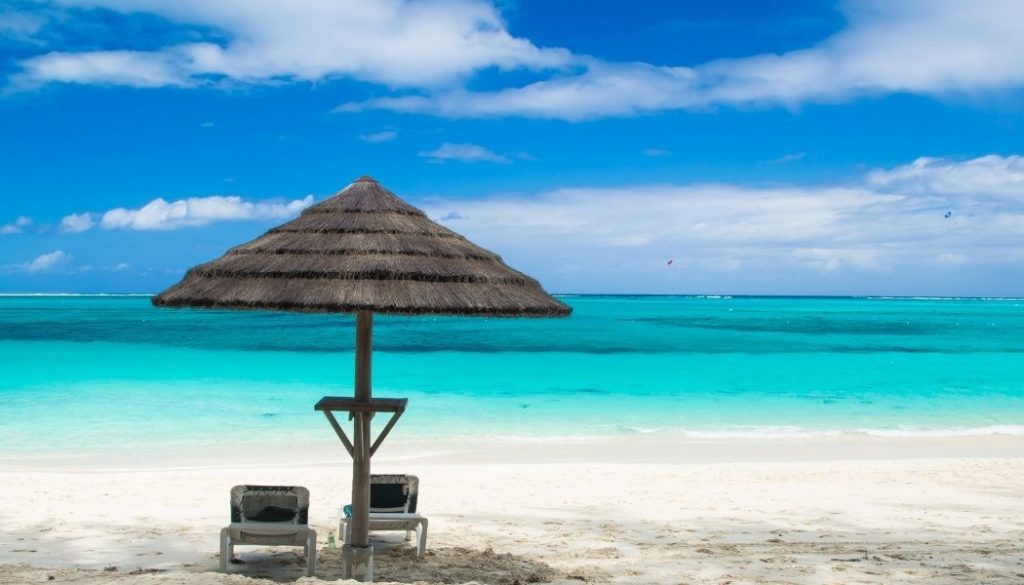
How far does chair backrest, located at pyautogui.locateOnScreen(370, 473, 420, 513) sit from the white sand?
0.28m

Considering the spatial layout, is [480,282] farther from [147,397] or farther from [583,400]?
[147,397]

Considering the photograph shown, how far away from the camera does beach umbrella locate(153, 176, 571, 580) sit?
14.2ft

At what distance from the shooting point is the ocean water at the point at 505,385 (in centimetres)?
1386

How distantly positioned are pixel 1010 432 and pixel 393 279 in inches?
498

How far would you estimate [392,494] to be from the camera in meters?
5.74

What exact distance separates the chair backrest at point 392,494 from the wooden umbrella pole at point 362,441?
2.70ft

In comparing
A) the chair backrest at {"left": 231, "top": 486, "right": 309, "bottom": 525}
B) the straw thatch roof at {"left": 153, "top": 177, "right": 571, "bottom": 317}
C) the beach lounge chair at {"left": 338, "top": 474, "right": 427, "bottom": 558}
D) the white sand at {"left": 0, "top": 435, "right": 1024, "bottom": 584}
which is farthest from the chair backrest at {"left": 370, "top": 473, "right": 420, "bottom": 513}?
the straw thatch roof at {"left": 153, "top": 177, "right": 571, "bottom": 317}

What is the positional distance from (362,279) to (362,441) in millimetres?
925

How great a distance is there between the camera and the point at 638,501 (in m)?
7.73

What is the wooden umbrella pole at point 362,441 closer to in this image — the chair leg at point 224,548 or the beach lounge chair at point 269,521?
the beach lounge chair at point 269,521

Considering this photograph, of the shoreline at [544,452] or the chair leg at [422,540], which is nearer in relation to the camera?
the chair leg at [422,540]

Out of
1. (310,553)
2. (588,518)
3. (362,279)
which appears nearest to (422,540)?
(310,553)

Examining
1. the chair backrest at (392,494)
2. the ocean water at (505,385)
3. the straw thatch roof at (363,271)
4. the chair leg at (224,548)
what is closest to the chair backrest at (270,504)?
the chair leg at (224,548)

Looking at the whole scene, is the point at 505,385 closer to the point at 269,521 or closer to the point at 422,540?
the point at 422,540
